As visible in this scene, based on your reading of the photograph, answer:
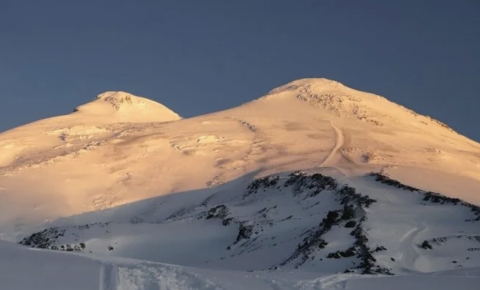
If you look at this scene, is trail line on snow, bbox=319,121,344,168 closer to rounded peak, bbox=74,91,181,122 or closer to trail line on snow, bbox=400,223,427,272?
trail line on snow, bbox=400,223,427,272

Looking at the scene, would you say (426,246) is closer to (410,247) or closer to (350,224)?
(410,247)

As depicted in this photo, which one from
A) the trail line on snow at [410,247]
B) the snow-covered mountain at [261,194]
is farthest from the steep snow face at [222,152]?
the trail line on snow at [410,247]

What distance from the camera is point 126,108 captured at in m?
96.5

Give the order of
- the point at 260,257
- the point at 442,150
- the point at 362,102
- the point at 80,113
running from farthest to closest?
1. the point at 80,113
2. the point at 362,102
3. the point at 442,150
4. the point at 260,257

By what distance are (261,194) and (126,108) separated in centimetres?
6197

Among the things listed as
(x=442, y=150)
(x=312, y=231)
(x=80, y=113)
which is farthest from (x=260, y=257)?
(x=80, y=113)

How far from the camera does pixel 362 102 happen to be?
77.0 metres

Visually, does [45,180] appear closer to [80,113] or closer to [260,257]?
[260,257]

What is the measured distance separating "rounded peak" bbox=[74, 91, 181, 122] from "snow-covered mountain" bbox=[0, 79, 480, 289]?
3211 mm

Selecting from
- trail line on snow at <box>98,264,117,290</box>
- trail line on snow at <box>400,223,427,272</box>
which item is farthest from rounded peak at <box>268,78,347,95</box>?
trail line on snow at <box>98,264,117,290</box>

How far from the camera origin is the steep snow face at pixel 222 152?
45.9 m

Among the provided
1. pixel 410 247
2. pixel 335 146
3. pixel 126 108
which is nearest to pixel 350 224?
pixel 410 247

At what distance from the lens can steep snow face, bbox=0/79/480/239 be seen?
45.9 meters

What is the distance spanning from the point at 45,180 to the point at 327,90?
144 ft
